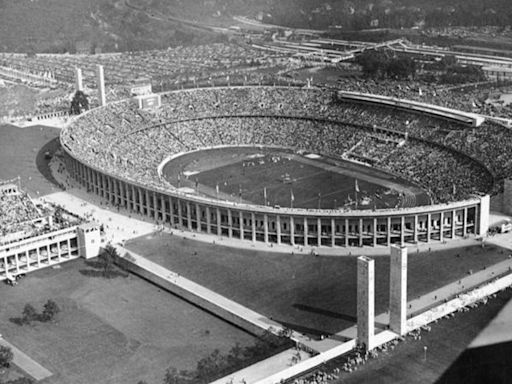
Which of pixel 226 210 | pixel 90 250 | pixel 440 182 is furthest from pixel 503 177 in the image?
pixel 90 250

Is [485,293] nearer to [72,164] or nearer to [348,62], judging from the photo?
[72,164]

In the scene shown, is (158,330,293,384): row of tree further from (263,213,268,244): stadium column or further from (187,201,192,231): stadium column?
(187,201,192,231): stadium column

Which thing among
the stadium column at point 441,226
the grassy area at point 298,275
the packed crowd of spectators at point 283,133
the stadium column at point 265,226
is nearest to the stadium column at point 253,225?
the stadium column at point 265,226

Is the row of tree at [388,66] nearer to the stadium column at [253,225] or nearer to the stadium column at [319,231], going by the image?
the stadium column at [253,225]

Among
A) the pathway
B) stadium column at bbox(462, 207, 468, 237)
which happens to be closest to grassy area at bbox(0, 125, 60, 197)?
the pathway

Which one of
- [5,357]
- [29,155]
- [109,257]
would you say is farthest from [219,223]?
[29,155]
